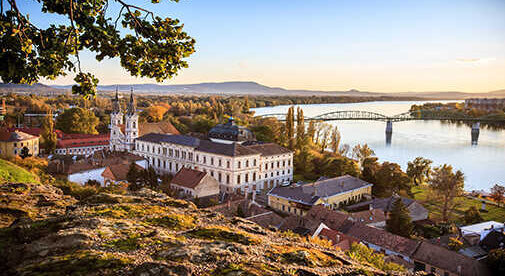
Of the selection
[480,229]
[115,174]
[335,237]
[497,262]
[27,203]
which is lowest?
Result: [480,229]

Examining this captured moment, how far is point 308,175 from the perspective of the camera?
50.5 m

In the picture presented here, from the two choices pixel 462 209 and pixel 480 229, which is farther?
pixel 462 209

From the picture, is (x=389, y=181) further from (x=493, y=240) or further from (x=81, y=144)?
(x=81, y=144)

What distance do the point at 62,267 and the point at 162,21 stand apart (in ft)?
12.8

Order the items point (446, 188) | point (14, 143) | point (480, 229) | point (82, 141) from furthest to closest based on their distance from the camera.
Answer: point (82, 141)
point (14, 143)
point (446, 188)
point (480, 229)

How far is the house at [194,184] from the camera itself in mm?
34281

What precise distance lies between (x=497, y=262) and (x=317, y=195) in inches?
580

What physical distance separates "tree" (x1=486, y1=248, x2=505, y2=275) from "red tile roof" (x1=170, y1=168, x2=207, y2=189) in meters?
23.0

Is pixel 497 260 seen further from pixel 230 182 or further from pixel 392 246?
pixel 230 182

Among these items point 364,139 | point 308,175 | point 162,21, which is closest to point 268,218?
point 162,21

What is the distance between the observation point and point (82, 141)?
195ft

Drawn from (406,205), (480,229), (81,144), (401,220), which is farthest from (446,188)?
(81,144)

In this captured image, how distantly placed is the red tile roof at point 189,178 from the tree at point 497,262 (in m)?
23.0

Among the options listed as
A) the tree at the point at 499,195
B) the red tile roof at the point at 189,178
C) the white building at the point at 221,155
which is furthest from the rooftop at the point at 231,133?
the tree at the point at 499,195
